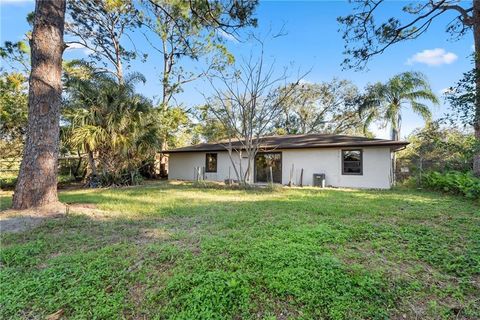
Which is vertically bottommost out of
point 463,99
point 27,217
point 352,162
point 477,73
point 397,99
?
point 27,217

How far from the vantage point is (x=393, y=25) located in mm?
9109

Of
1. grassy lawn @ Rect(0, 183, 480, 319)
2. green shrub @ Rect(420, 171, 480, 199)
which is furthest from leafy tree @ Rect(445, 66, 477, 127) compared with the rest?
green shrub @ Rect(420, 171, 480, 199)

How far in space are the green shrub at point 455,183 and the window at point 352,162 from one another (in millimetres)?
2502

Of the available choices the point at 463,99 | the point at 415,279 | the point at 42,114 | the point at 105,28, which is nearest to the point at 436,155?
the point at 463,99

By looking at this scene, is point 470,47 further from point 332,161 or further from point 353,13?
point 332,161

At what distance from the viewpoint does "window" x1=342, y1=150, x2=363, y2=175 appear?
11.8 metres

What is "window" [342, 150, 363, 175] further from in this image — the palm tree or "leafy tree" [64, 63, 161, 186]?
"leafy tree" [64, 63, 161, 186]

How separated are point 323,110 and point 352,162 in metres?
15.1

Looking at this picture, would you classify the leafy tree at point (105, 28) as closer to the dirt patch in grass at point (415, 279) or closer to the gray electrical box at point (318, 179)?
the gray electrical box at point (318, 179)

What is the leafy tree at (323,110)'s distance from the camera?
24906 mm

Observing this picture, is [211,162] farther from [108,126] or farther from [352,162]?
[352,162]

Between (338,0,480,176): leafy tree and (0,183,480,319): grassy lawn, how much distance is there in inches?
273

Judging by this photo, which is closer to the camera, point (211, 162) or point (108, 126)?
point (108, 126)

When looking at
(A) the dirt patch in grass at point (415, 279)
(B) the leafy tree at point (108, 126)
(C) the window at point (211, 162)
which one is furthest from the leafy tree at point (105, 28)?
(A) the dirt patch in grass at point (415, 279)
